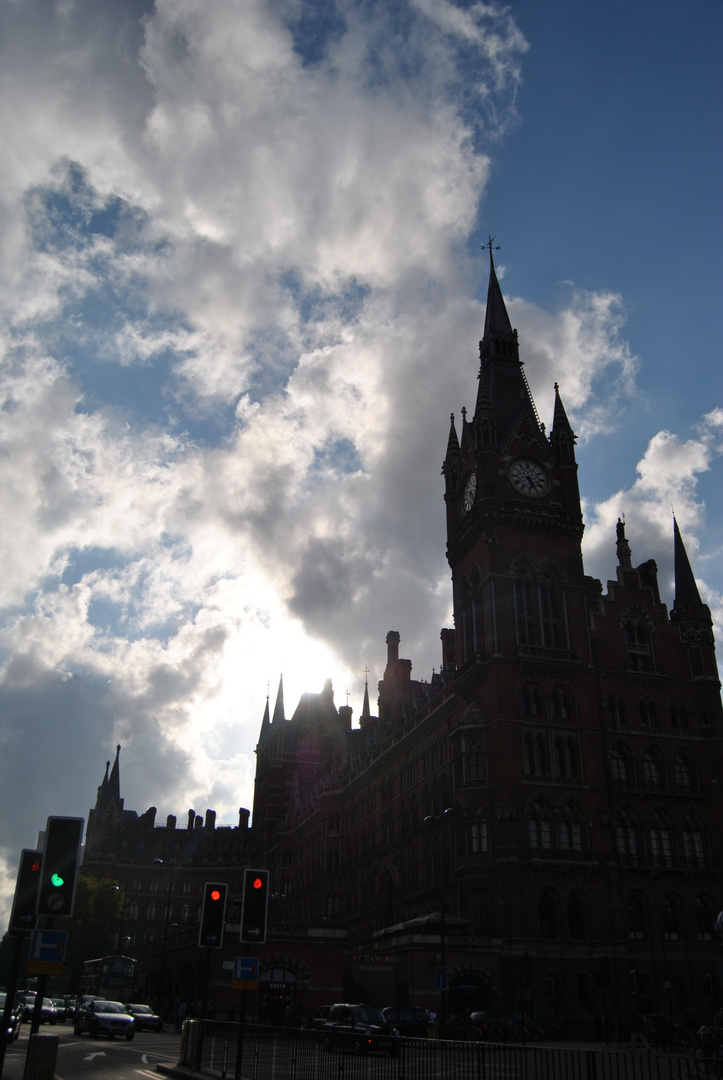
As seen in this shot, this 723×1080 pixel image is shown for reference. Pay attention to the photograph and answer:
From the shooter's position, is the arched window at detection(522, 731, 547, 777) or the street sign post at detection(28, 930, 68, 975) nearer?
the street sign post at detection(28, 930, 68, 975)

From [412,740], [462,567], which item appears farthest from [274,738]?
[462,567]

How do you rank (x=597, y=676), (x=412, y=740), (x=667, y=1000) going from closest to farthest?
1. (x=667, y=1000)
2. (x=597, y=676)
3. (x=412, y=740)

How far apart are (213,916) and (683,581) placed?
2020 inches

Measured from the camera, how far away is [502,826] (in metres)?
53.0

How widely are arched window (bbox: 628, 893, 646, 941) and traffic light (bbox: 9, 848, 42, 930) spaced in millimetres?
45513

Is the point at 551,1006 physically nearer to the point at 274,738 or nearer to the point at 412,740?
the point at 412,740

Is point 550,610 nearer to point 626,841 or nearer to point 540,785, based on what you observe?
point 540,785

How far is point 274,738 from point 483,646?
80524 millimetres

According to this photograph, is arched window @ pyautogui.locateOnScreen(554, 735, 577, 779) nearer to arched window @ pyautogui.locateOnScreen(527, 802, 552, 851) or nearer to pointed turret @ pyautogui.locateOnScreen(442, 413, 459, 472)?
arched window @ pyautogui.locateOnScreen(527, 802, 552, 851)

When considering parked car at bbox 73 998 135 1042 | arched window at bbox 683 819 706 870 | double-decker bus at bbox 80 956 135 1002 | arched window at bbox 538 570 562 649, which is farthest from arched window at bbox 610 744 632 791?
double-decker bus at bbox 80 956 135 1002

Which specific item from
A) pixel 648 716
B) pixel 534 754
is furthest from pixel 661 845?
pixel 534 754

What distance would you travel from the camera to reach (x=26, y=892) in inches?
683

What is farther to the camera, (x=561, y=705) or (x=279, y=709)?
(x=279, y=709)

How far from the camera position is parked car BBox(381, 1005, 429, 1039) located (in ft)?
119
